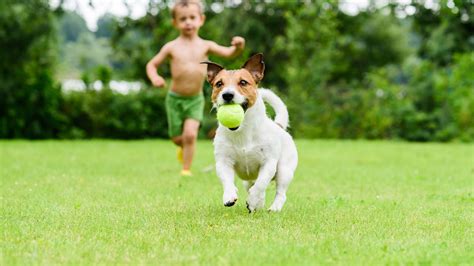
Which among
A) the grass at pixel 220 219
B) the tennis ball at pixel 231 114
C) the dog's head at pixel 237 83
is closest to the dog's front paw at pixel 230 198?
the grass at pixel 220 219

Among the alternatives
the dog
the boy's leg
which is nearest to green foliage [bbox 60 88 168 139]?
the boy's leg

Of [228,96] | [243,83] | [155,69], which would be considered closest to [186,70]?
[155,69]

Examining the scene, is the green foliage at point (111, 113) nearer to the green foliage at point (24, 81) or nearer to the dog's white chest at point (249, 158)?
the green foliage at point (24, 81)

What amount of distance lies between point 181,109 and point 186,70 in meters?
0.62

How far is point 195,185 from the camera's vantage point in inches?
352

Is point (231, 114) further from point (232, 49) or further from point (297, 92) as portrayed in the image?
point (297, 92)

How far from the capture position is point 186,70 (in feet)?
33.3

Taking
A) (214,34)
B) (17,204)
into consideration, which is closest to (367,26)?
(214,34)

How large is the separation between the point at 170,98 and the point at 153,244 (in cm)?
571

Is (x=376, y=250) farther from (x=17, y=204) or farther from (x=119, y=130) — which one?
(x=119, y=130)

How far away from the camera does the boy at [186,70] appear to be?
10.1 meters

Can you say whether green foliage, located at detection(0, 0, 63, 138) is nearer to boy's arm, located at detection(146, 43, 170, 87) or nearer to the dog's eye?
boy's arm, located at detection(146, 43, 170, 87)

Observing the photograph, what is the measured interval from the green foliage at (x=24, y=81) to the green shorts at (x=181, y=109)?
12018 millimetres

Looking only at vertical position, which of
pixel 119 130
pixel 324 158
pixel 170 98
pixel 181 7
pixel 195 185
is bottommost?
pixel 119 130
